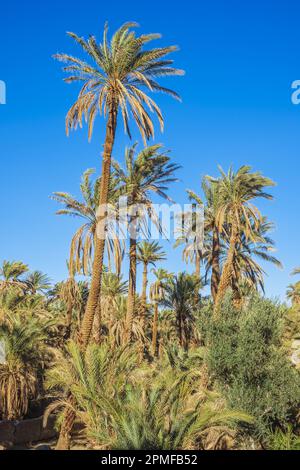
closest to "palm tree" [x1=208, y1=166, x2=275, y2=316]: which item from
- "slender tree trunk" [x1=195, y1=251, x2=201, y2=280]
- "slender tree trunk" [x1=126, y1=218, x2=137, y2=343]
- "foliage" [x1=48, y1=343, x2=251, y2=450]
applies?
"slender tree trunk" [x1=126, y1=218, x2=137, y2=343]

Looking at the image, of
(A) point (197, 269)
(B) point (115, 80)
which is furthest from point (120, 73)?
(A) point (197, 269)

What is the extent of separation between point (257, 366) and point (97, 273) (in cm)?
664

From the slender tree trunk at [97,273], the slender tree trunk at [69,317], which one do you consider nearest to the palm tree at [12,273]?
the slender tree trunk at [69,317]

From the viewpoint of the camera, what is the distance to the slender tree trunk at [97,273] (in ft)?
45.5

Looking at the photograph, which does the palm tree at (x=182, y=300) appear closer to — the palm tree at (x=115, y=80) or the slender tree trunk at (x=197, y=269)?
the slender tree trunk at (x=197, y=269)

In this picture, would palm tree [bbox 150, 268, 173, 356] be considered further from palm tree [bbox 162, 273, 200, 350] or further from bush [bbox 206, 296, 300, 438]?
bush [bbox 206, 296, 300, 438]

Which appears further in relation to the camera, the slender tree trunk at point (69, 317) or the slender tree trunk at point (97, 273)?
the slender tree trunk at point (69, 317)

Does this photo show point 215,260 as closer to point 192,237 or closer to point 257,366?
point 192,237

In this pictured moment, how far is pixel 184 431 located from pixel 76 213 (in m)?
14.5

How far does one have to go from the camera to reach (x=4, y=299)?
29.9 m

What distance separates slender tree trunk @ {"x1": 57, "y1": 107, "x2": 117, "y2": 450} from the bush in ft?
15.3

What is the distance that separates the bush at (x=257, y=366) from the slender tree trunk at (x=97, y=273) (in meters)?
4.66

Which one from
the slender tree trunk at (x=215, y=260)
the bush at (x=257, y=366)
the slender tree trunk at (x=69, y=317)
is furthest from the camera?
the slender tree trunk at (x=69, y=317)
